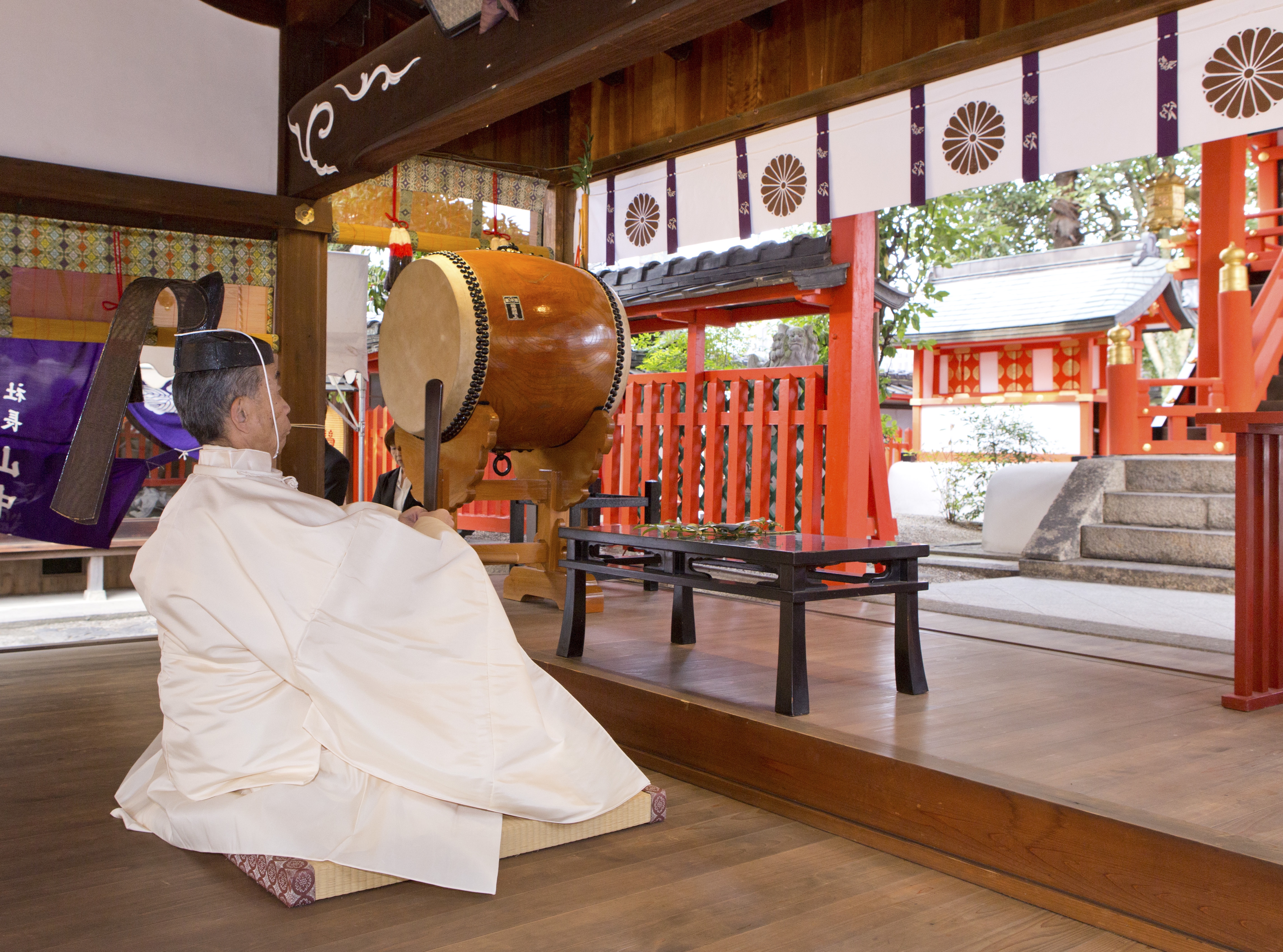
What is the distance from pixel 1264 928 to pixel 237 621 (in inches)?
74.7

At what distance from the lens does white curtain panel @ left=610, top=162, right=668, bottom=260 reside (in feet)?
17.4

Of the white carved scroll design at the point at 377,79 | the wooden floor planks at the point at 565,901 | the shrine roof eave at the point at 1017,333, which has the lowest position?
the wooden floor planks at the point at 565,901

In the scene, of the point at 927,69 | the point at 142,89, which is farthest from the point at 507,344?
the point at 927,69

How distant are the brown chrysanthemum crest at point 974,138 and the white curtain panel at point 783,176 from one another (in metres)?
0.69

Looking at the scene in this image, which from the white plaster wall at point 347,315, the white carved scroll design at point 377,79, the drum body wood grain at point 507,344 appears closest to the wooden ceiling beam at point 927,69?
the drum body wood grain at point 507,344

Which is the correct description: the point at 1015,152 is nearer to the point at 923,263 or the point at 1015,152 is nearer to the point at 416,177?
Answer: the point at 923,263

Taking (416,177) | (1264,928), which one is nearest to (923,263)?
(416,177)

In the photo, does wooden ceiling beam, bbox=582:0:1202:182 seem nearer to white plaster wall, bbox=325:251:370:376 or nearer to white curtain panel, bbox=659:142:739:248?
white curtain panel, bbox=659:142:739:248

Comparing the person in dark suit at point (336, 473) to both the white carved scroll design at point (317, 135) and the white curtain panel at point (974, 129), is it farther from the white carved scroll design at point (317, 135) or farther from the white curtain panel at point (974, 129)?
the white curtain panel at point (974, 129)

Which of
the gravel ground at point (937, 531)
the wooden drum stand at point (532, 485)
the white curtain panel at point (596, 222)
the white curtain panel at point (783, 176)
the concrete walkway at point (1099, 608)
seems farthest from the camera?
the gravel ground at point (937, 531)

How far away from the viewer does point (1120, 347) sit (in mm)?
6273

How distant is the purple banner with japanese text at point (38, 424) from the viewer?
13.1ft

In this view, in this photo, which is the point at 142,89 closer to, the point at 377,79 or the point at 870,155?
the point at 377,79

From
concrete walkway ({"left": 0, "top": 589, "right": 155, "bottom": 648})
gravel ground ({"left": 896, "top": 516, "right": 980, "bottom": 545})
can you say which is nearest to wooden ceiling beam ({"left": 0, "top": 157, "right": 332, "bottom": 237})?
concrete walkway ({"left": 0, "top": 589, "right": 155, "bottom": 648})
